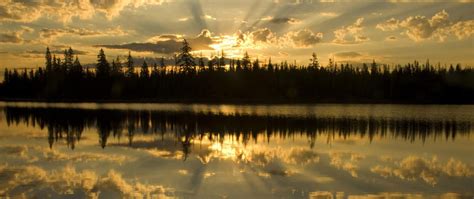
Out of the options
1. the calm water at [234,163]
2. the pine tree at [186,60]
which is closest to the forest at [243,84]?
the pine tree at [186,60]

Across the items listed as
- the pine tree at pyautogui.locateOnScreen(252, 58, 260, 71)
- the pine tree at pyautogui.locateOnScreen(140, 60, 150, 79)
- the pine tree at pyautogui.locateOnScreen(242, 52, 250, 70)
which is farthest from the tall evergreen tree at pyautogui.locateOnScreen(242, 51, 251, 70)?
the pine tree at pyautogui.locateOnScreen(140, 60, 150, 79)

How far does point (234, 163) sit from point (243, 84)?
11685 cm

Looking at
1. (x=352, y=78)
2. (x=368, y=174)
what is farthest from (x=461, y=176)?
(x=352, y=78)

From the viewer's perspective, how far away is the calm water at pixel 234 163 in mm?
17984

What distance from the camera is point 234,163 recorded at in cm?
2441

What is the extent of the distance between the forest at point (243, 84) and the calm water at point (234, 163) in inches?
3505

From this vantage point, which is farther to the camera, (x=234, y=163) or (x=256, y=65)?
(x=256, y=65)

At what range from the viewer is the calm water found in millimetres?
17984

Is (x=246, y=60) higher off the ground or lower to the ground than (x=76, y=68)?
higher

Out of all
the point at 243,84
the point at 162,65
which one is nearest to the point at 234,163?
the point at 243,84

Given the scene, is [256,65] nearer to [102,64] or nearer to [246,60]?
[246,60]

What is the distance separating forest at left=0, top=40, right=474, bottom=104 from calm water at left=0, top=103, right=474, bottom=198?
89.0 m

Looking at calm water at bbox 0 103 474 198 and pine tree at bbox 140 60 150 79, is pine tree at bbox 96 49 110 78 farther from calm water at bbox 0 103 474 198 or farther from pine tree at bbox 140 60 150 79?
calm water at bbox 0 103 474 198

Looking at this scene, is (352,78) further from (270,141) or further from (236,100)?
(270,141)
